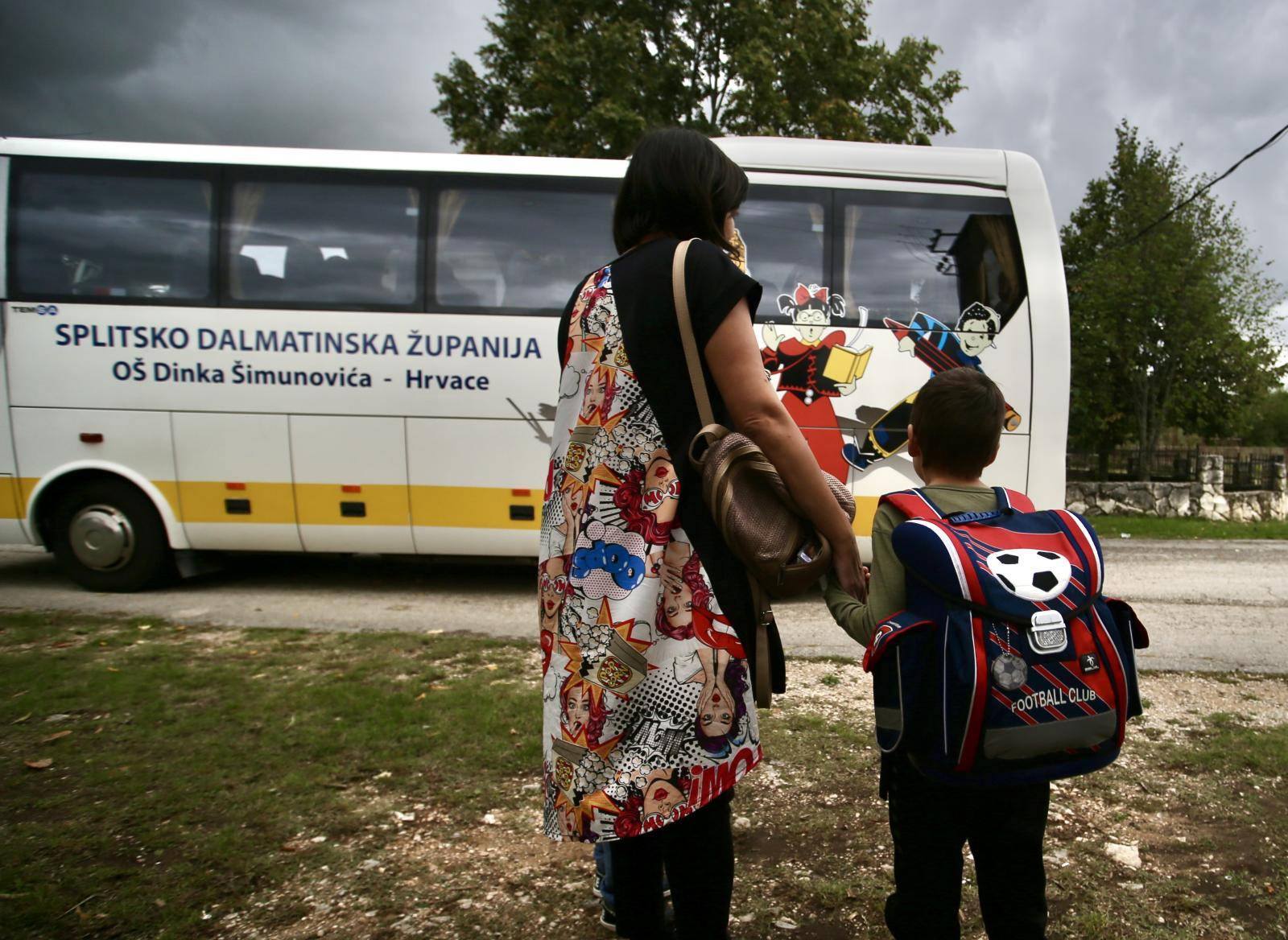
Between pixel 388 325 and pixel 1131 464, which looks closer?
pixel 388 325

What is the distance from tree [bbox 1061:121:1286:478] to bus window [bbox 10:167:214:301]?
18582 millimetres

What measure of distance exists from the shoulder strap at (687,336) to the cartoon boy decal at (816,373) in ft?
17.3

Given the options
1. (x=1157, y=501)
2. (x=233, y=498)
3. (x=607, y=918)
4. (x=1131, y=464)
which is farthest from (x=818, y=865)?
(x=1131, y=464)

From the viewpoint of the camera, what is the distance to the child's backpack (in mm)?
1668

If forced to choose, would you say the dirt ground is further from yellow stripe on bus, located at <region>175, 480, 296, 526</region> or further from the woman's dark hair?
yellow stripe on bus, located at <region>175, 480, 296, 526</region>

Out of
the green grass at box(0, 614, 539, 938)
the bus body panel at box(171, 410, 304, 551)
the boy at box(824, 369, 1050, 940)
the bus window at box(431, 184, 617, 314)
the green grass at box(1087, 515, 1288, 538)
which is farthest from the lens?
the green grass at box(1087, 515, 1288, 538)

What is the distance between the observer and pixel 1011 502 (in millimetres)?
1900

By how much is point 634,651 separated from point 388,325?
19.1 ft

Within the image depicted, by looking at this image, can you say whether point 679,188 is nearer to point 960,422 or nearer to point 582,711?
point 960,422

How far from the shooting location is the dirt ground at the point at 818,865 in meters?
2.47

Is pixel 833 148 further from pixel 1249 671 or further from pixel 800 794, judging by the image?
pixel 800 794

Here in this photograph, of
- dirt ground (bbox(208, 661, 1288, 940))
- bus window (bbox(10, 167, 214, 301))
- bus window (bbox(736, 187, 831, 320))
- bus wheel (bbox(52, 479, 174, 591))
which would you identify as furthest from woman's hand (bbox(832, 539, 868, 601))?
bus wheel (bbox(52, 479, 174, 591))

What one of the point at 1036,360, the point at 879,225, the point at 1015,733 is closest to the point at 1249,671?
the point at 1036,360

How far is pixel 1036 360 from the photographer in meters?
6.84
